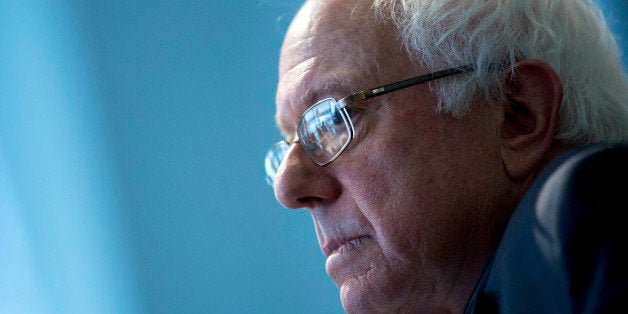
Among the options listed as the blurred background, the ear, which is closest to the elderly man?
the ear

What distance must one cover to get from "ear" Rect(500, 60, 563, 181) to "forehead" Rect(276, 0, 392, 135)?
22 cm

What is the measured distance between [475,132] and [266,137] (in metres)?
0.84

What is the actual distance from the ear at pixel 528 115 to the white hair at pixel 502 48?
22 millimetres

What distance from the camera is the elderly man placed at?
3.51ft

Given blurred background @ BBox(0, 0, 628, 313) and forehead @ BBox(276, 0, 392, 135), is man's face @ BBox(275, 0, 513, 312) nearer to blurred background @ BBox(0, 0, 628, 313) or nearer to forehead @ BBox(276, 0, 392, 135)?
forehead @ BBox(276, 0, 392, 135)

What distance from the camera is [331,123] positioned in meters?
1.16

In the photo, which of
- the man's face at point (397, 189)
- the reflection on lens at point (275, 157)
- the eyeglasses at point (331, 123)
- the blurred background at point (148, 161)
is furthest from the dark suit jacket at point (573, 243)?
the blurred background at point (148, 161)

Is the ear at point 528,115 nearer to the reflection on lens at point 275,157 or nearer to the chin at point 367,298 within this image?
the chin at point 367,298

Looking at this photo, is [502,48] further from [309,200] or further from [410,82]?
[309,200]

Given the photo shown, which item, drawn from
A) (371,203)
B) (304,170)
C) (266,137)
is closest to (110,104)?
(266,137)

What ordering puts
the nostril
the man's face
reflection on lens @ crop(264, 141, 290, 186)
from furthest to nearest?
reflection on lens @ crop(264, 141, 290, 186)
the nostril
the man's face

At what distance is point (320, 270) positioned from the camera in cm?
184

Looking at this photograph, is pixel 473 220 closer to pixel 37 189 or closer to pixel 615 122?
pixel 615 122

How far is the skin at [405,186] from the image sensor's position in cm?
106
